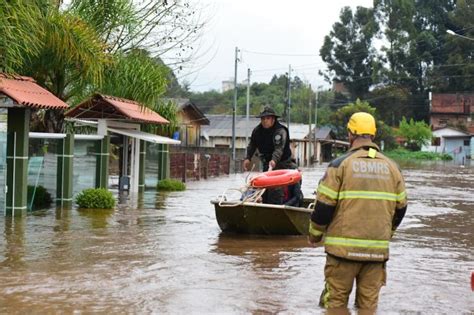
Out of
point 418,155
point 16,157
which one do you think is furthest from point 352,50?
point 16,157

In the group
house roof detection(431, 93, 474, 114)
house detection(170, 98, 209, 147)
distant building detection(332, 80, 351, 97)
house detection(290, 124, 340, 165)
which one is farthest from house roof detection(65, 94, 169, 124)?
distant building detection(332, 80, 351, 97)

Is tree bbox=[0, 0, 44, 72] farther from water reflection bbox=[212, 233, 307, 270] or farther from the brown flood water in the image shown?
water reflection bbox=[212, 233, 307, 270]

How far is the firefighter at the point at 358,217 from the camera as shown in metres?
6.15

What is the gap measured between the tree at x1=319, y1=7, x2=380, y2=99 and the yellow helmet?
94566mm

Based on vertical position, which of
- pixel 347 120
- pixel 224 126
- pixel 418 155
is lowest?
pixel 418 155

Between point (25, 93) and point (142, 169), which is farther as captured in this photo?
point (142, 169)

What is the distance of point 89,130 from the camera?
22812 mm

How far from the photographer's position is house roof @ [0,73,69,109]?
13336 millimetres

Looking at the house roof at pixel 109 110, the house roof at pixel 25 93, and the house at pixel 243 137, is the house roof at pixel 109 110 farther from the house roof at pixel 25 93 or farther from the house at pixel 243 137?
the house at pixel 243 137

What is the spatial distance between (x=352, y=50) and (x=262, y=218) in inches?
3545

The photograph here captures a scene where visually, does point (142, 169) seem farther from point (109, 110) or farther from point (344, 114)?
point (344, 114)

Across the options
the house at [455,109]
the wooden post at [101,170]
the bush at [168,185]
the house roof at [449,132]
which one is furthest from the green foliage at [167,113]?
the house at [455,109]

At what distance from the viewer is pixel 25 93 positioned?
14.0 metres

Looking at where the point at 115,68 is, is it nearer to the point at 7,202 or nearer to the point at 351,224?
the point at 7,202
